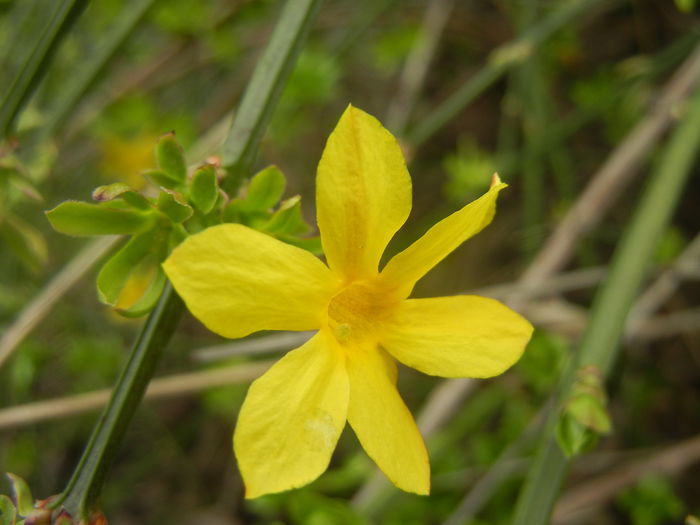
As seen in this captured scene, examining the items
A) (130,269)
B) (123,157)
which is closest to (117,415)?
(130,269)

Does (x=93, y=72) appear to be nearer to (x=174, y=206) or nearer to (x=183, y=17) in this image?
(x=174, y=206)

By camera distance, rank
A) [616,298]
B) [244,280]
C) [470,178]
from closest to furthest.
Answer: [244,280] < [616,298] < [470,178]

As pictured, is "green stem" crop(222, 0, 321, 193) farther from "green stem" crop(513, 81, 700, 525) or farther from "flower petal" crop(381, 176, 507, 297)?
"green stem" crop(513, 81, 700, 525)

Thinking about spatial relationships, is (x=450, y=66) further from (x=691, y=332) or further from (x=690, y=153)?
(x=690, y=153)

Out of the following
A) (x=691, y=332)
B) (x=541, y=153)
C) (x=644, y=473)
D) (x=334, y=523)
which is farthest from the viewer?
(x=691, y=332)

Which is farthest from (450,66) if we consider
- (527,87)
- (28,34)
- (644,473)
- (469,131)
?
(644,473)

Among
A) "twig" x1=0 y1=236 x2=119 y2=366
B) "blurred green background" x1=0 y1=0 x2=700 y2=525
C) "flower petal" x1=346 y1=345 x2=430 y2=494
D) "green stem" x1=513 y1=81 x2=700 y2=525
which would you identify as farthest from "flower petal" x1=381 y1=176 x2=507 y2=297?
"blurred green background" x1=0 y1=0 x2=700 y2=525

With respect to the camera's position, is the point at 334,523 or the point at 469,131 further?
the point at 469,131
